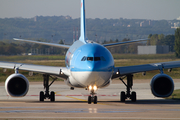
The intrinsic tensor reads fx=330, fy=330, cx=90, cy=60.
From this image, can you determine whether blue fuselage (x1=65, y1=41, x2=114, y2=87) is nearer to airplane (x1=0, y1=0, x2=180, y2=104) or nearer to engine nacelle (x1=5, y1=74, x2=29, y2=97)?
airplane (x1=0, y1=0, x2=180, y2=104)

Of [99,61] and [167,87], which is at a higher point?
[99,61]

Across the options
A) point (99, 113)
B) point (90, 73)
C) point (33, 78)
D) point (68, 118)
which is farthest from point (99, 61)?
point (33, 78)

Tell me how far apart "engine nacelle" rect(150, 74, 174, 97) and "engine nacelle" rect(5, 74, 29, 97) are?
689 cm

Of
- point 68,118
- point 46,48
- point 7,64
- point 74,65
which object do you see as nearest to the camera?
point 68,118

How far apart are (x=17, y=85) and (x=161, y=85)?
25.9 feet

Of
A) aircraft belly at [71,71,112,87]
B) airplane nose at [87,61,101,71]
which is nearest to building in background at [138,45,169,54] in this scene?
aircraft belly at [71,71,112,87]

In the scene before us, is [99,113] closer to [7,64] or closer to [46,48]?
[7,64]

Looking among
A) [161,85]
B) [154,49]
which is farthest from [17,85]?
[154,49]

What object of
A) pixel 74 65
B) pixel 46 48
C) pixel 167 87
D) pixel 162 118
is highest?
pixel 46 48

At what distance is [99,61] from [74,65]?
65.9 inches

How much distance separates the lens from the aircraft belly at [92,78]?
15248 mm

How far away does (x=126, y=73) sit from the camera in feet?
60.3

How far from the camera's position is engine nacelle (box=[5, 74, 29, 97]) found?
17.7 metres

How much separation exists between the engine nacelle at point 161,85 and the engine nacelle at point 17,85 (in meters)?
6.89
